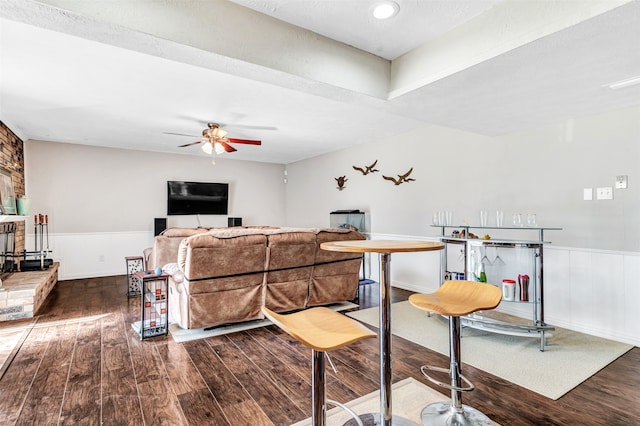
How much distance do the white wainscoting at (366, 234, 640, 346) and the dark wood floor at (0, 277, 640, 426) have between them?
31 cm

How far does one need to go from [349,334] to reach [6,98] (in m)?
4.50

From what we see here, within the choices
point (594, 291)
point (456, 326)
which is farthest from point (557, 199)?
point (456, 326)

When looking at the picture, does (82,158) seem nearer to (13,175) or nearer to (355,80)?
(13,175)

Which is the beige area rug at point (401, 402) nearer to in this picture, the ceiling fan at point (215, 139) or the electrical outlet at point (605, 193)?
the electrical outlet at point (605, 193)

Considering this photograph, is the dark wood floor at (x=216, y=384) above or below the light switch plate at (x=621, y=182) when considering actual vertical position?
below

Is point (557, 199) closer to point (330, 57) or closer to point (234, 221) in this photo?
point (330, 57)

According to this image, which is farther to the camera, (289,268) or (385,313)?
(289,268)

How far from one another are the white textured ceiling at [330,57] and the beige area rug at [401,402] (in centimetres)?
206

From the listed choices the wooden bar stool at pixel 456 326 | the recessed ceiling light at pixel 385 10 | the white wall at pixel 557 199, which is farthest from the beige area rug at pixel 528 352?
the recessed ceiling light at pixel 385 10

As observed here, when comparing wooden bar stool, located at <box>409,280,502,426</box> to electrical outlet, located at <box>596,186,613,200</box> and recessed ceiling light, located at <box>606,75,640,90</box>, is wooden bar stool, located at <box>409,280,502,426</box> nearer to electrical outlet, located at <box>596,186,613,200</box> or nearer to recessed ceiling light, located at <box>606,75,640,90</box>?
recessed ceiling light, located at <box>606,75,640,90</box>

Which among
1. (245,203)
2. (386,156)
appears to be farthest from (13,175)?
(386,156)

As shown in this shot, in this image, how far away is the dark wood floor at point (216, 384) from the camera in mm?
1917

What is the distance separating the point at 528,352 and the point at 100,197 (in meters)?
6.95

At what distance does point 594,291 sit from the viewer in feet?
10.6
